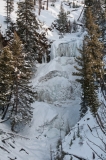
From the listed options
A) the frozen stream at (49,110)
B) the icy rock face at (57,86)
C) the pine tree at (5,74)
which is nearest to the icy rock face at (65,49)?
the frozen stream at (49,110)

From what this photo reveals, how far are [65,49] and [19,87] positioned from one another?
12.2m

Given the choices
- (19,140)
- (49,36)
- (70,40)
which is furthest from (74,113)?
(49,36)

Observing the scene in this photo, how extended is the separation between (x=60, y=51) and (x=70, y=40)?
2927 mm

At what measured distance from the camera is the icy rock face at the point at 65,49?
117ft

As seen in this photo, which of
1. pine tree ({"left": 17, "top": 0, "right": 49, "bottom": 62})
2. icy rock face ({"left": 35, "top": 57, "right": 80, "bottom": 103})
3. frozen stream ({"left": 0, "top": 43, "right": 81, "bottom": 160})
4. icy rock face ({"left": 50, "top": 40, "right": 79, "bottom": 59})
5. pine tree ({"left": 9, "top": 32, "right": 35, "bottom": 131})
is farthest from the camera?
icy rock face ({"left": 50, "top": 40, "right": 79, "bottom": 59})

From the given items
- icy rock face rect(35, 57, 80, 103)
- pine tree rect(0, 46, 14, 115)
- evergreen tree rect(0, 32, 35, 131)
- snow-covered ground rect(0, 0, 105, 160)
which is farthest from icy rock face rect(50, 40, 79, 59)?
pine tree rect(0, 46, 14, 115)

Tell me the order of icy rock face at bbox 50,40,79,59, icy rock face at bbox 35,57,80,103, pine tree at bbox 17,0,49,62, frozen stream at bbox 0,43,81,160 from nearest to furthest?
frozen stream at bbox 0,43,81,160, icy rock face at bbox 35,57,80,103, pine tree at bbox 17,0,49,62, icy rock face at bbox 50,40,79,59

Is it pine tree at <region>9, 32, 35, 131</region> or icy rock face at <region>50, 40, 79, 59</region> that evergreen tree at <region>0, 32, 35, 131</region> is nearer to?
pine tree at <region>9, 32, 35, 131</region>

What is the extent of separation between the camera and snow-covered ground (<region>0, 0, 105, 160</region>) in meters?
20.9

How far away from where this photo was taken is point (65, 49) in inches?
1416

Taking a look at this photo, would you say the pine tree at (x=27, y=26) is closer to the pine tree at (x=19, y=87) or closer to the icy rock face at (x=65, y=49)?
the icy rock face at (x=65, y=49)

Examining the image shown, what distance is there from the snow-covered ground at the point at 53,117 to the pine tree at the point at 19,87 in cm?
166

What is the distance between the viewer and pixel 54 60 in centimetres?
3434

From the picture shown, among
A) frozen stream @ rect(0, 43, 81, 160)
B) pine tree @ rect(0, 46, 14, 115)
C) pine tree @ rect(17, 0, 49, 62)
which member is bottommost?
frozen stream @ rect(0, 43, 81, 160)
